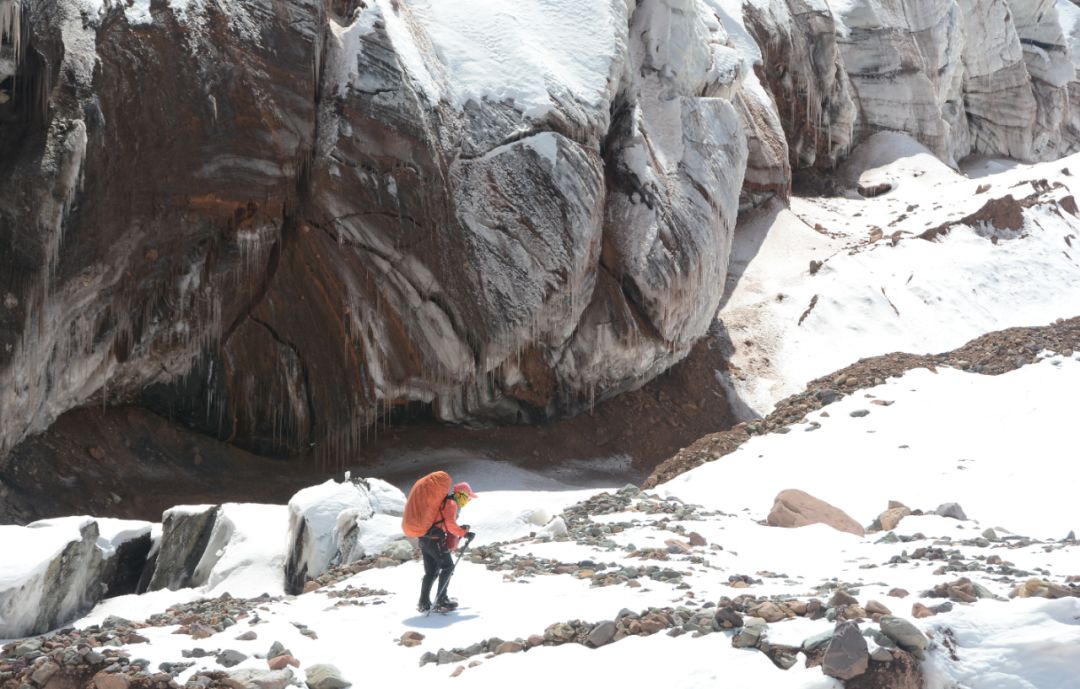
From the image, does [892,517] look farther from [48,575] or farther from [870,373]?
[48,575]

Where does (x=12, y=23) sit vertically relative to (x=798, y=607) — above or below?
above

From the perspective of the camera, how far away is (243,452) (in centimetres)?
1473

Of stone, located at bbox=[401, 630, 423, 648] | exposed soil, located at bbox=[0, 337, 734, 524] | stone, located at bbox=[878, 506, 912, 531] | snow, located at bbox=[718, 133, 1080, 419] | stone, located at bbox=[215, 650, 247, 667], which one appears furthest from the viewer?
snow, located at bbox=[718, 133, 1080, 419]

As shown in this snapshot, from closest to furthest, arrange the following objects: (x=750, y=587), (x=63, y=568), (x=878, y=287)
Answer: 1. (x=750, y=587)
2. (x=63, y=568)
3. (x=878, y=287)

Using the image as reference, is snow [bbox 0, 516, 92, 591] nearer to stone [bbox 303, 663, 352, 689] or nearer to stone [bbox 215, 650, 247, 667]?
stone [bbox 215, 650, 247, 667]

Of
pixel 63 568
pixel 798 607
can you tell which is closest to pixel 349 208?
pixel 63 568

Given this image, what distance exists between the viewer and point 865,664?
5.09 metres

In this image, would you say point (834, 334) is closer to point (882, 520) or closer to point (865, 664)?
point (882, 520)

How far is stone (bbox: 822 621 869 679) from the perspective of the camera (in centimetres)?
508

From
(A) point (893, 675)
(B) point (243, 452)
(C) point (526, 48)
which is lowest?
(A) point (893, 675)

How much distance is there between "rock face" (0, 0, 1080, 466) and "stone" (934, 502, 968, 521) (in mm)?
6673

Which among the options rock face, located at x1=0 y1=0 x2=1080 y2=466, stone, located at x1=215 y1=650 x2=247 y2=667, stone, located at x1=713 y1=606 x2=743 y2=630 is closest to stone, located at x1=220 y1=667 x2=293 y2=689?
stone, located at x1=215 y1=650 x2=247 y2=667

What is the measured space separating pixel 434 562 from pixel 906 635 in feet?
10.3

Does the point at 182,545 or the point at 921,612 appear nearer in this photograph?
the point at 921,612
